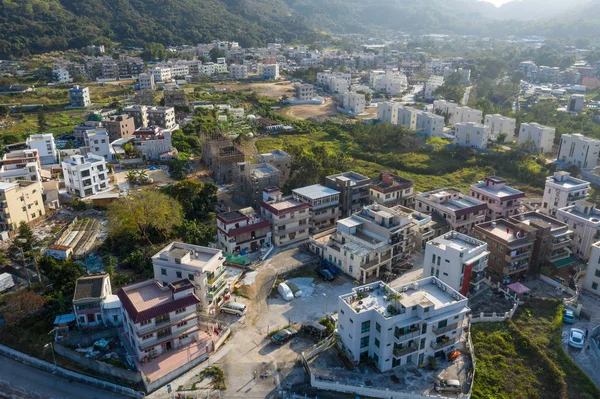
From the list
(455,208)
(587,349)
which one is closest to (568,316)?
(587,349)

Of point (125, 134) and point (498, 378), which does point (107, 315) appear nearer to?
point (498, 378)

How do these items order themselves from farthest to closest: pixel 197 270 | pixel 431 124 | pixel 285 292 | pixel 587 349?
1. pixel 431 124
2. pixel 285 292
3. pixel 197 270
4. pixel 587 349

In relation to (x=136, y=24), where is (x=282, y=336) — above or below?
below

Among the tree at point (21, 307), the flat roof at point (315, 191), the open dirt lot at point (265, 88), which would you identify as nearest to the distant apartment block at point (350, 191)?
the flat roof at point (315, 191)

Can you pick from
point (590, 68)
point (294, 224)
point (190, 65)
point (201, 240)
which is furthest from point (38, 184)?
point (590, 68)

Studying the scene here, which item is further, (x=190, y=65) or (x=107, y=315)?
(x=190, y=65)

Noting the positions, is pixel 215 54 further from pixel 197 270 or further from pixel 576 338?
pixel 576 338

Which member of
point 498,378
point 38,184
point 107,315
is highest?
point 38,184
